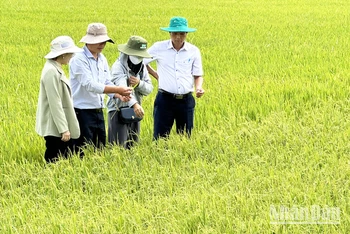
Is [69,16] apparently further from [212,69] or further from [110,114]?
[110,114]

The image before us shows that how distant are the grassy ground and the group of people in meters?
0.17

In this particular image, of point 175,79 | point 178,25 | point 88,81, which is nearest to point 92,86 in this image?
point 88,81

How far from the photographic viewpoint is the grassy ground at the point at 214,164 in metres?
2.72

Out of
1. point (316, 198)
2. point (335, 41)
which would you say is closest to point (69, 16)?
point (335, 41)

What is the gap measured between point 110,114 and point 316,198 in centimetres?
180

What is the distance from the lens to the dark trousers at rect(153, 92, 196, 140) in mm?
4023

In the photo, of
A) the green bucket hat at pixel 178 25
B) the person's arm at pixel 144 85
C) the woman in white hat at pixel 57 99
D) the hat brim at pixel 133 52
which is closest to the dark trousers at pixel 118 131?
the person's arm at pixel 144 85

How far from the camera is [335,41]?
29.8 feet

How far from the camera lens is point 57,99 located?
341 cm

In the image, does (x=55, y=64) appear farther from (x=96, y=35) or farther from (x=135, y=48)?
(x=135, y=48)

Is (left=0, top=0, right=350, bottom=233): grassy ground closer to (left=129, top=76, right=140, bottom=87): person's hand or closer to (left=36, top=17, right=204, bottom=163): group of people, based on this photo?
(left=36, top=17, right=204, bottom=163): group of people

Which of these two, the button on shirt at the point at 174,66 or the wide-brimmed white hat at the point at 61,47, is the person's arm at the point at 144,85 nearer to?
the button on shirt at the point at 174,66

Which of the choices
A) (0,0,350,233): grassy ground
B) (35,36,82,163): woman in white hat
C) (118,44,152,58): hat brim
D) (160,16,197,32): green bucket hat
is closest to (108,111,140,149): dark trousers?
(0,0,350,233): grassy ground

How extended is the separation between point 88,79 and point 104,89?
0.14 metres
